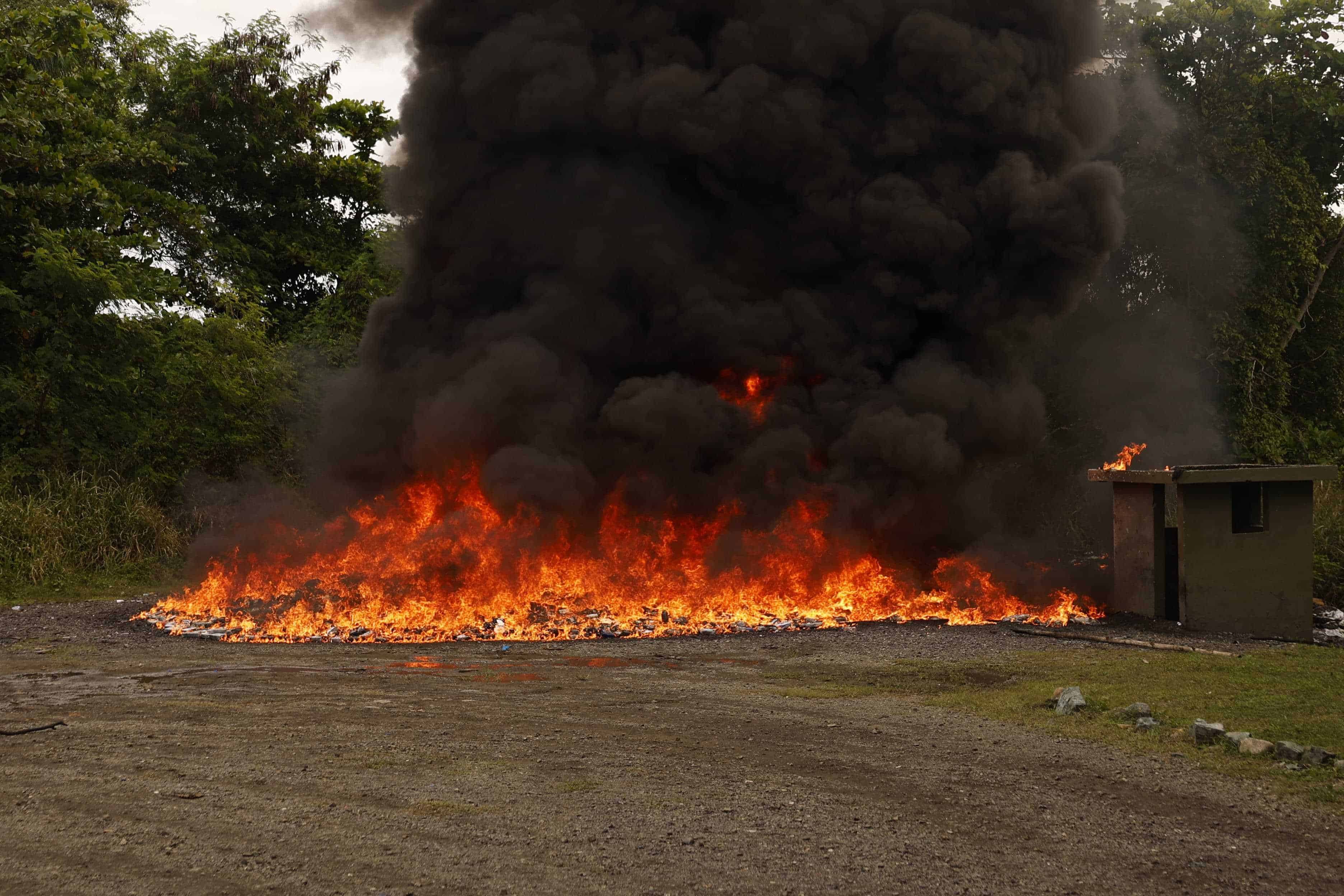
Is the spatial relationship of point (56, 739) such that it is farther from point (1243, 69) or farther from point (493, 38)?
point (1243, 69)

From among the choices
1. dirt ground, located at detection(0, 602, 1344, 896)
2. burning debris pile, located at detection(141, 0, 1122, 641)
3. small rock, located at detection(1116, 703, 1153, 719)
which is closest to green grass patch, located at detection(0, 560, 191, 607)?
burning debris pile, located at detection(141, 0, 1122, 641)

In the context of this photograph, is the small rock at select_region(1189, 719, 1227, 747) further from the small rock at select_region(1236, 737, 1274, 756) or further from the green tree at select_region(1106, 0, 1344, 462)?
the green tree at select_region(1106, 0, 1344, 462)

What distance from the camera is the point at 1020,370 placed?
1750 cm

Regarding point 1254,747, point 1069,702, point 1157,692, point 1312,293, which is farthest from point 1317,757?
point 1312,293

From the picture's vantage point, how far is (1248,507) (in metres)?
12.6

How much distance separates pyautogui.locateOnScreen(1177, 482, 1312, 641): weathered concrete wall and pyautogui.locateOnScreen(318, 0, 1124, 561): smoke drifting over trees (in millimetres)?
3819

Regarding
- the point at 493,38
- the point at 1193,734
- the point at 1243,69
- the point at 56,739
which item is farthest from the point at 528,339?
the point at 1243,69

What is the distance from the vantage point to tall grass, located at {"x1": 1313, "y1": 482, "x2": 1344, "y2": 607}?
50.9ft

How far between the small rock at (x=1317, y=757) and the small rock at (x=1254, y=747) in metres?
0.23

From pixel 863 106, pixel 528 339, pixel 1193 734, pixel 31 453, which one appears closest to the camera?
pixel 1193 734

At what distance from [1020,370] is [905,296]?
252 cm

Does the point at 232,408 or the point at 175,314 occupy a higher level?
the point at 175,314

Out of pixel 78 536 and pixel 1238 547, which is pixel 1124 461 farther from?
pixel 78 536

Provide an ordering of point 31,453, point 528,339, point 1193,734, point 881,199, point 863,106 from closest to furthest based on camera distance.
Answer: point 1193,734 → point 528,339 → point 881,199 → point 863,106 → point 31,453
